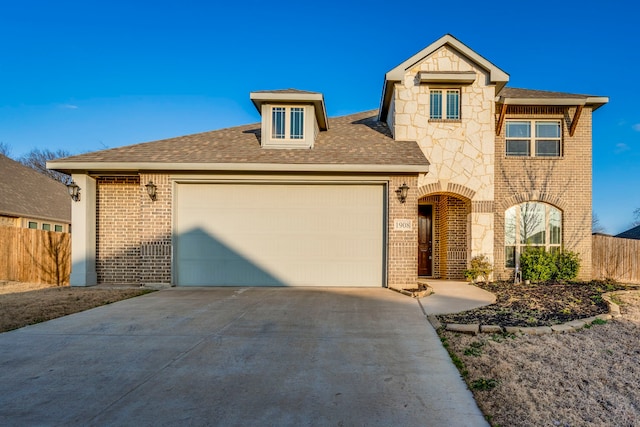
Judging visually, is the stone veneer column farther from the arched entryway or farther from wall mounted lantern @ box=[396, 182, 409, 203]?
the arched entryway

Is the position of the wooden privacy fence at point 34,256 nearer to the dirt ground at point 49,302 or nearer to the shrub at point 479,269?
the dirt ground at point 49,302

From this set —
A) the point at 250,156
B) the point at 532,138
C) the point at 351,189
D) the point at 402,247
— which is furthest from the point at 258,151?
the point at 532,138

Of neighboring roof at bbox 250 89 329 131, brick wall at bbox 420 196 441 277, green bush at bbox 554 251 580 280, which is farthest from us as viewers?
brick wall at bbox 420 196 441 277

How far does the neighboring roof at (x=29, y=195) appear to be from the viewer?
18016 mm

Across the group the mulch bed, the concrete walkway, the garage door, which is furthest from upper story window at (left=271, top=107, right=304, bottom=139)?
the mulch bed

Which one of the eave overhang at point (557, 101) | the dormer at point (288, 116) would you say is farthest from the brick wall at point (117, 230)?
the eave overhang at point (557, 101)

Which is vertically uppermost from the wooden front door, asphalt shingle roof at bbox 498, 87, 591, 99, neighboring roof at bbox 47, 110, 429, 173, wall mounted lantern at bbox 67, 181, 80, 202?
asphalt shingle roof at bbox 498, 87, 591, 99

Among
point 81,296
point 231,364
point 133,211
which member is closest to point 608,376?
point 231,364

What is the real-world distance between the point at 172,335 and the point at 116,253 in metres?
6.05

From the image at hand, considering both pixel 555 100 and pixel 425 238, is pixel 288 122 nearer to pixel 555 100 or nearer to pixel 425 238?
pixel 425 238

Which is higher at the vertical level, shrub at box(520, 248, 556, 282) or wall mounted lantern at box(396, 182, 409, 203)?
wall mounted lantern at box(396, 182, 409, 203)

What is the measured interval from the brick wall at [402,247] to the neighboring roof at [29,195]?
1763 centimetres

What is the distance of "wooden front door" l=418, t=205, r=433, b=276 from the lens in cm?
1291

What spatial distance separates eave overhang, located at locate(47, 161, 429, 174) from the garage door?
0.58 meters
